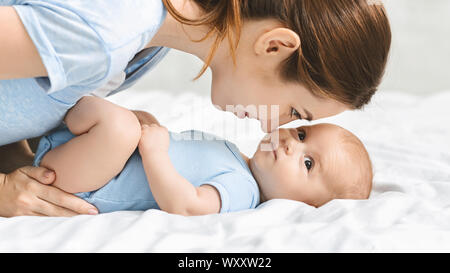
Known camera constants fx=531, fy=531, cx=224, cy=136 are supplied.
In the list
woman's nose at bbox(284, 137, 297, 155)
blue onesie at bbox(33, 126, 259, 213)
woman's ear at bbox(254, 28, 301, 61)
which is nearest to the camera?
woman's ear at bbox(254, 28, 301, 61)

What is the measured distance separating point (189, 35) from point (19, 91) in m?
0.40

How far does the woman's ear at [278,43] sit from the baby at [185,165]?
277 millimetres

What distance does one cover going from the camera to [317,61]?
3.82 ft

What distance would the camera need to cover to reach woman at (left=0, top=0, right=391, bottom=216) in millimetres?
975

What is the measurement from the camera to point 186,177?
1.26 m

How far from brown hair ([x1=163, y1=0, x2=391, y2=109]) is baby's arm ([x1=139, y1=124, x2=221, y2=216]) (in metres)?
0.23

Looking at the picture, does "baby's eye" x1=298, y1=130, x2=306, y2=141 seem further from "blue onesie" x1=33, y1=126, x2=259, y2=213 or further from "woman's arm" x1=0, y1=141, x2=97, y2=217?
"woman's arm" x1=0, y1=141, x2=97, y2=217

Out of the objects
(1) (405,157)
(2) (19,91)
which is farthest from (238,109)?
(1) (405,157)

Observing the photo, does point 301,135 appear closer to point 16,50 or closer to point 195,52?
point 195,52

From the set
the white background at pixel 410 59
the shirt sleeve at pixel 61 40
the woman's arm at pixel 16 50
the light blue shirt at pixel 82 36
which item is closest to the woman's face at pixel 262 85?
the light blue shirt at pixel 82 36

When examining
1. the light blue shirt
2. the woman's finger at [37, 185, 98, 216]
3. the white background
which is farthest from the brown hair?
the white background

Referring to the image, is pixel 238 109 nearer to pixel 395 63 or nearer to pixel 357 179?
pixel 357 179

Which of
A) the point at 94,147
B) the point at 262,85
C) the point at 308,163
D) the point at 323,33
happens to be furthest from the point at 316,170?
the point at 94,147
